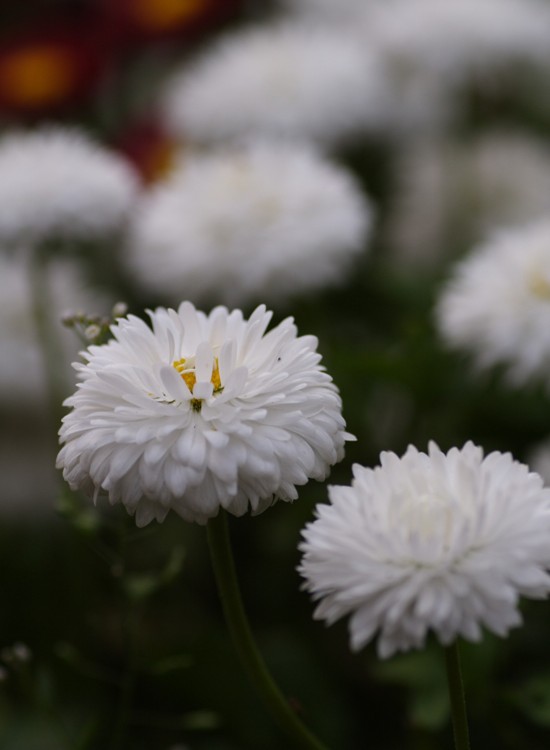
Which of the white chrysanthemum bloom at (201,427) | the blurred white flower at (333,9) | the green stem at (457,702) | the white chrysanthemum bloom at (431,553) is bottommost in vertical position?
the green stem at (457,702)

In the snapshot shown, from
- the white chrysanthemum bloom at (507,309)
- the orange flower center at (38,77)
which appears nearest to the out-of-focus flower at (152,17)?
the orange flower center at (38,77)

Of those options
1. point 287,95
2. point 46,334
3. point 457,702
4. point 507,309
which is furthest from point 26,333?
point 457,702

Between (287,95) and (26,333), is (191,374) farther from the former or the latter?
(287,95)

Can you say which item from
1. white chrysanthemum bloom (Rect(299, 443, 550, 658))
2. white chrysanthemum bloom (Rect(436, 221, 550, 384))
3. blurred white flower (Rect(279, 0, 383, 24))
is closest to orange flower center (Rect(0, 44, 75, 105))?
blurred white flower (Rect(279, 0, 383, 24))

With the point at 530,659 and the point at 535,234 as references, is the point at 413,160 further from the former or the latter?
the point at 530,659

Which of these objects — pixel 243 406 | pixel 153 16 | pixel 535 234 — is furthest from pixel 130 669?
pixel 153 16

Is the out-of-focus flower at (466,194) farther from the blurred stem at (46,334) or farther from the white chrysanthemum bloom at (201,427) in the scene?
the white chrysanthemum bloom at (201,427)

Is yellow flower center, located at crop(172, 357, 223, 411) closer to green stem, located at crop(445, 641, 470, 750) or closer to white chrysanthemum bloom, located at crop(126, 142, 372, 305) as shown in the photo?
green stem, located at crop(445, 641, 470, 750)
